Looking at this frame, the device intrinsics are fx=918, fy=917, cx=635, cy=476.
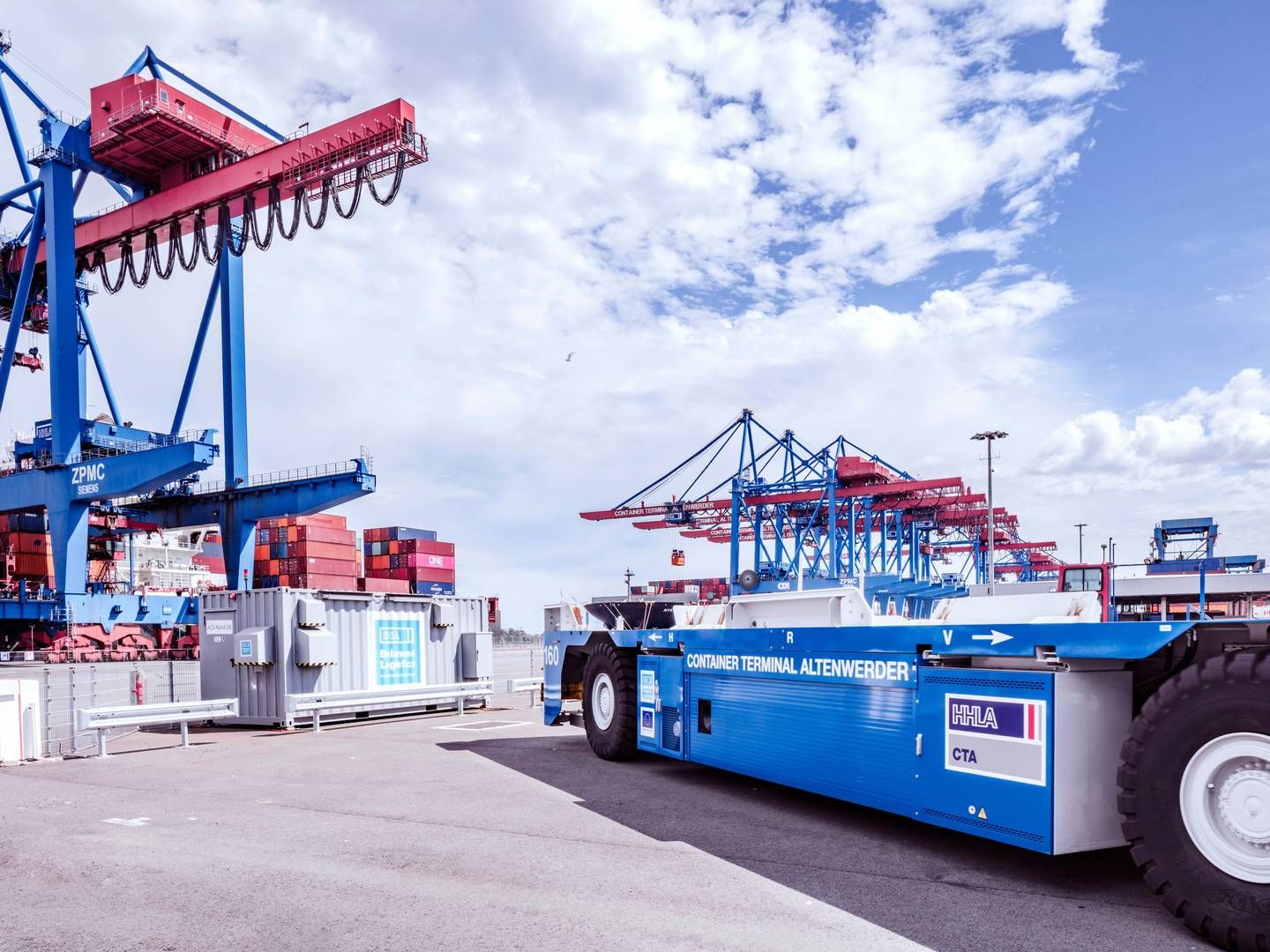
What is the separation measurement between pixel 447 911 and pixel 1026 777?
3.50 metres

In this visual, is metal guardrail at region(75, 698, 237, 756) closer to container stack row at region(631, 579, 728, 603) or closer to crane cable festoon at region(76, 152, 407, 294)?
crane cable festoon at region(76, 152, 407, 294)

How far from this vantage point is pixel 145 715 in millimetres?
12656

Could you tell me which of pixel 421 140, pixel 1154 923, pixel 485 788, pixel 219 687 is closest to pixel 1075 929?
pixel 1154 923

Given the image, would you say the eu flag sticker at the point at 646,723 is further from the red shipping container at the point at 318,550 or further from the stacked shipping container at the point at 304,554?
the red shipping container at the point at 318,550

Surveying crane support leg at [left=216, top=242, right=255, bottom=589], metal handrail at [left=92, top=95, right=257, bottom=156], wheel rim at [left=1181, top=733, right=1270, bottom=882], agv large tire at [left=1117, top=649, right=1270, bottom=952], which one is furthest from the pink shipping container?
wheel rim at [left=1181, top=733, right=1270, bottom=882]

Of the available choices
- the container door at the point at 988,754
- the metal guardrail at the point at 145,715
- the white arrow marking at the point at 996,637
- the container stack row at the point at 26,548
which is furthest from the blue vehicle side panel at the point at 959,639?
the container stack row at the point at 26,548

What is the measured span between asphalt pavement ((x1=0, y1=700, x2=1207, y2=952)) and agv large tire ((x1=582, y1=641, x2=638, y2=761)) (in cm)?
59

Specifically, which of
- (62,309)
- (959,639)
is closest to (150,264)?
(62,309)

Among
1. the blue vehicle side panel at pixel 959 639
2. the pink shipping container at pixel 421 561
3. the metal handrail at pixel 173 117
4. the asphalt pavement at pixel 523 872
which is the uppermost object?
the metal handrail at pixel 173 117

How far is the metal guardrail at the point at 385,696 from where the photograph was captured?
1446cm

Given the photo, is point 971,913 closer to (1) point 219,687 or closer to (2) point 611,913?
(2) point 611,913

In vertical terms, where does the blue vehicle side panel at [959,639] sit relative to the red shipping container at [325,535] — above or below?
above

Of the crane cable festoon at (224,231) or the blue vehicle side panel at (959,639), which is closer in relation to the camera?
the blue vehicle side panel at (959,639)

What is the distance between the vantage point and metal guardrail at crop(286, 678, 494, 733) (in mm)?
14461
